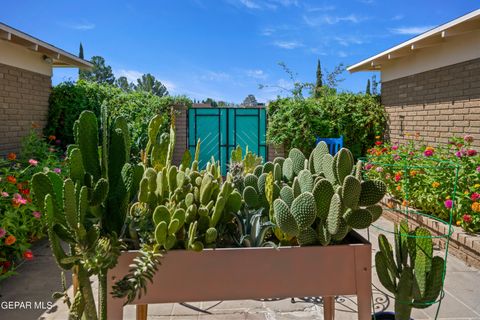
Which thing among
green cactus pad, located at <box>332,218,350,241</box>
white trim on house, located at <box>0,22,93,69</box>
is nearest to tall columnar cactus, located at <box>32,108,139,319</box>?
green cactus pad, located at <box>332,218,350,241</box>

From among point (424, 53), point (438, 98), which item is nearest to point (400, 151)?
point (438, 98)

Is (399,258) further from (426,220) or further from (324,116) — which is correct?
(324,116)

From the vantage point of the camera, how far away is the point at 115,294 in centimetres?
83

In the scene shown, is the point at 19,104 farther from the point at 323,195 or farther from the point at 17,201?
the point at 323,195

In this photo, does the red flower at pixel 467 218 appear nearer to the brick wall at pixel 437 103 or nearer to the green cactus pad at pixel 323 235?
the brick wall at pixel 437 103

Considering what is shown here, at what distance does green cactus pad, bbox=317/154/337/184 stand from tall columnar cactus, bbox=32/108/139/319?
51 centimetres

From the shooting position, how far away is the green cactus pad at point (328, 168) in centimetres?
104

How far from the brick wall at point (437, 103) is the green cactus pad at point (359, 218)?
4446mm

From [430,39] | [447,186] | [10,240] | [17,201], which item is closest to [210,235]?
[10,240]

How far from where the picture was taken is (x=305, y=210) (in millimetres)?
909

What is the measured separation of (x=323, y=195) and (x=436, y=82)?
549cm

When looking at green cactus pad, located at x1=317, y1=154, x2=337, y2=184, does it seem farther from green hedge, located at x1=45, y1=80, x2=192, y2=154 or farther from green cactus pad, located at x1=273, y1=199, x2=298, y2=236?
green hedge, located at x1=45, y1=80, x2=192, y2=154

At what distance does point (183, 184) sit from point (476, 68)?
490cm

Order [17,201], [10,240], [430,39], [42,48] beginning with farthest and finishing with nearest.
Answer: [42,48] → [430,39] → [17,201] → [10,240]
